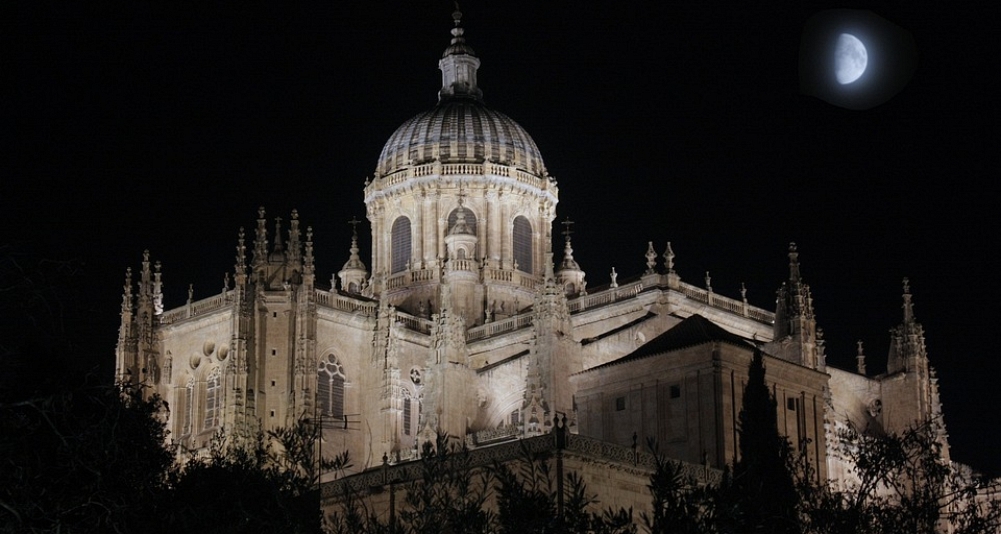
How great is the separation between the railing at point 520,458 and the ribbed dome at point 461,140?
28665mm

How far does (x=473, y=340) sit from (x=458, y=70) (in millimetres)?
16782

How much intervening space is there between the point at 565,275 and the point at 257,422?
889 inches

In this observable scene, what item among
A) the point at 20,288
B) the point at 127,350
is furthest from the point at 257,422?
the point at 20,288

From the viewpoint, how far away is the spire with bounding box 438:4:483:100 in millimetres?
80812

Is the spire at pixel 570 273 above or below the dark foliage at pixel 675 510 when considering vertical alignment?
above

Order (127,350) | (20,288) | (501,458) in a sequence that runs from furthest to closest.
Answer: (127,350) < (501,458) < (20,288)

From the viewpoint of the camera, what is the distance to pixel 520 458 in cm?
4397

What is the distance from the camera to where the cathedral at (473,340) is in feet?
180

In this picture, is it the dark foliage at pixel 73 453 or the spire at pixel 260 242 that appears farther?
the spire at pixel 260 242

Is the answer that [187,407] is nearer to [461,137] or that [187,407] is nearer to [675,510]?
[461,137]

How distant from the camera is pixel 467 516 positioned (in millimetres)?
31250

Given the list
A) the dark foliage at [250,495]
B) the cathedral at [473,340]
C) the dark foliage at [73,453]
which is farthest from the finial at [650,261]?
the dark foliage at [73,453]

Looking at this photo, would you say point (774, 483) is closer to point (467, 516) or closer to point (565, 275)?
point (467, 516)

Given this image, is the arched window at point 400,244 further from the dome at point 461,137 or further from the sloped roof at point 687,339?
the sloped roof at point 687,339
